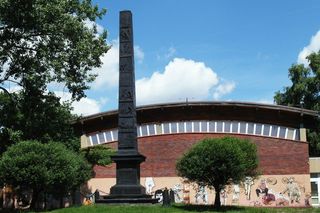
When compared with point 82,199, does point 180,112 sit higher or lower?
higher

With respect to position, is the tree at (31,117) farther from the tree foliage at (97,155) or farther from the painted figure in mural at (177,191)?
the painted figure in mural at (177,191)

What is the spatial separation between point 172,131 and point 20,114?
45.2 ft

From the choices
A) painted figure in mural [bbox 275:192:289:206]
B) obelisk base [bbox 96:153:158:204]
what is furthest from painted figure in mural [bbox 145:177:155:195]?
obelisk base [bbox 96:153:158:204]

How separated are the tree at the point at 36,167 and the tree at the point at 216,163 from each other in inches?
240

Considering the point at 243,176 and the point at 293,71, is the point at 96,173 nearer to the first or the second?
the point at 243,176

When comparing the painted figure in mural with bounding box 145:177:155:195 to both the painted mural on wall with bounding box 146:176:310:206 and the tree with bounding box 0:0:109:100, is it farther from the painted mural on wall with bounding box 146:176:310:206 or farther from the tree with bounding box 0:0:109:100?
the tree with bounding box 0:0:109:100

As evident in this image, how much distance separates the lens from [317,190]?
3981 centimetres

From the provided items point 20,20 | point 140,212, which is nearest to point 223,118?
point 20,20

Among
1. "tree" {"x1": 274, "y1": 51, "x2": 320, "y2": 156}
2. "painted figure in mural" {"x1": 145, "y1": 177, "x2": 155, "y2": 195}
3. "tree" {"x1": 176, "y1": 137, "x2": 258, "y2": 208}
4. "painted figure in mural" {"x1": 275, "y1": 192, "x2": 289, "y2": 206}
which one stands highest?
"tree" {"x1": 274, "y1": 51, "x2": 320, "y2": 156}

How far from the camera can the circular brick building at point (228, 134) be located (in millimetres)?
38656

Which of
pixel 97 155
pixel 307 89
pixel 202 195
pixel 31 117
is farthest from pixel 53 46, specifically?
pixel 307 89

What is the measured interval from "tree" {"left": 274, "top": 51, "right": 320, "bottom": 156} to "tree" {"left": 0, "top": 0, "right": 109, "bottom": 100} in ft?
85.8

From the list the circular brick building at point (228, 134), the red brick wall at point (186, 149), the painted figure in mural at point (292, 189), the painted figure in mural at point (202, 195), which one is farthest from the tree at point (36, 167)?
the painted figure in mural at point (292, 189)

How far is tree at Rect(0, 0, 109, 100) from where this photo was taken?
2667 centimetres
